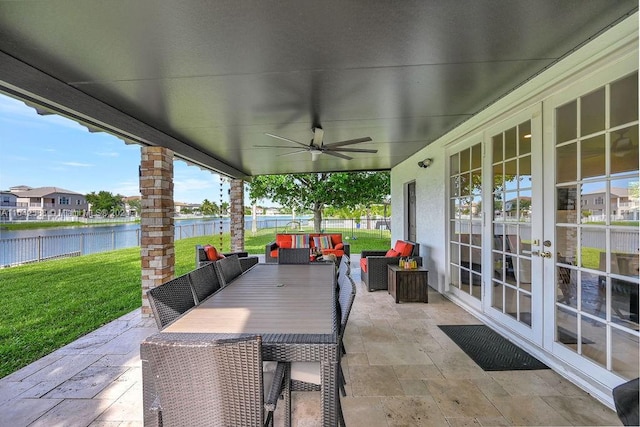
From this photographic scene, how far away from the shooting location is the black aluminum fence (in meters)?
7.55

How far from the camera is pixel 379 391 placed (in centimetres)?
218

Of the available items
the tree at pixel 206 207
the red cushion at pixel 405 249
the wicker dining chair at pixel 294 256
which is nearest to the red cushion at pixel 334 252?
the red cushion at pixel 405 249

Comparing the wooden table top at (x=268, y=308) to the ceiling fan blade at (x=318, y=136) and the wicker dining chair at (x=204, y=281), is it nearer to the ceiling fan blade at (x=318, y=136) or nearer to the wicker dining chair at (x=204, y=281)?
the wicker dining chair at (x=204, y=281)

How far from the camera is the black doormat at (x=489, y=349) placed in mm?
2531

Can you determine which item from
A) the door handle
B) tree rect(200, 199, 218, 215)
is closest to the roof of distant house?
tree rect(200, 199, 218, 215)

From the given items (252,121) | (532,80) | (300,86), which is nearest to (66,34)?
(300,86)

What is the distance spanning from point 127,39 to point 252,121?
1.79 metres

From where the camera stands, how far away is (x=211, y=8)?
64.4 inches

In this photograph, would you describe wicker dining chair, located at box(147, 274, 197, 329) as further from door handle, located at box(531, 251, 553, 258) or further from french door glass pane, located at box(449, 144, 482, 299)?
french door glass pane, located at box(449, 144, 482, 299)

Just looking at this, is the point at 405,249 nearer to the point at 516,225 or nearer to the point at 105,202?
the point at 516,225

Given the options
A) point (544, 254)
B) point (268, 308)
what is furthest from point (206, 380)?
point (544, 254)

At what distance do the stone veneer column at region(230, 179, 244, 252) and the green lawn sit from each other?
4.42ft

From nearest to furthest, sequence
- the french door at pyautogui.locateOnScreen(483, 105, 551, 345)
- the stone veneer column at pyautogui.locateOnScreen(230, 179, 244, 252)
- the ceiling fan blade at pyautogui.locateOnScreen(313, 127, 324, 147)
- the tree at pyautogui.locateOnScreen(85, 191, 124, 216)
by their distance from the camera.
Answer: the french door at pyautogui.locateOnScreen(483, 105, 551, 345) < the ceiling fan blade at pyautogui.locateOnScreen(313, 127, 324, 147) < the stone veneer column at pyautogui.locateOnScreen(230, 179, 244, 252) < the tree at pyautogui.locateOnScreen(85, 191, 124, 216)

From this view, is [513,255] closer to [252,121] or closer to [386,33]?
[386,33]
